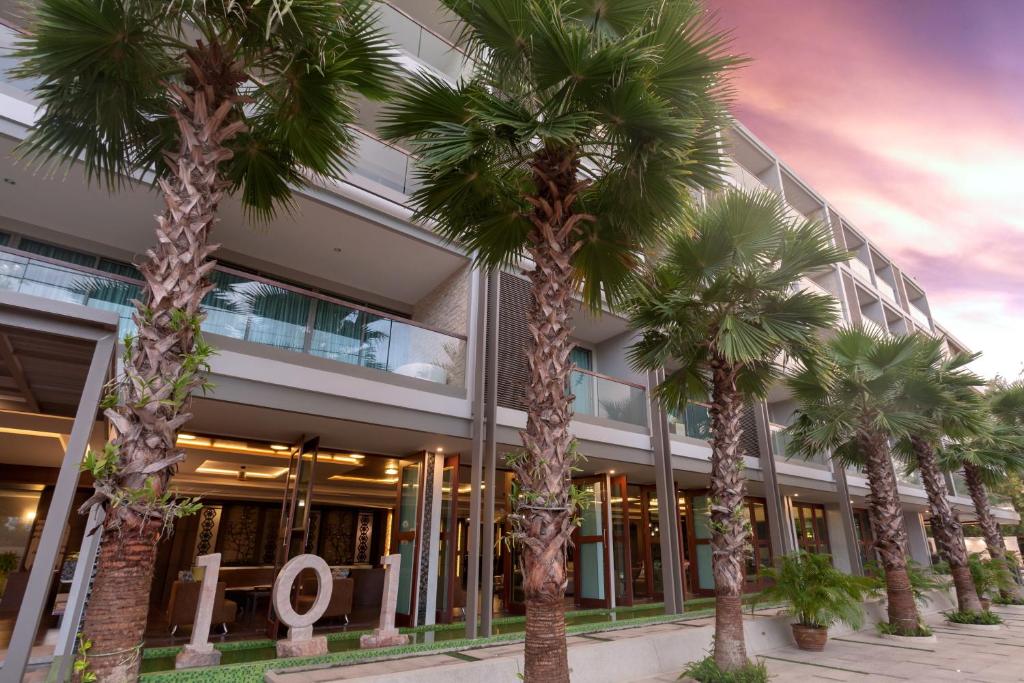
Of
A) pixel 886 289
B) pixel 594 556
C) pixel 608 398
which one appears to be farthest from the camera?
pixel 886 289

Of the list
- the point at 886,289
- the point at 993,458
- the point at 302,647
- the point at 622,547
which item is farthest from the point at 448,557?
the point at 886,289

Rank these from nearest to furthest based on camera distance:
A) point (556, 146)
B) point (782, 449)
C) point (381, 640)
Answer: point (556, 146), point (381, 640), point (782, 449)

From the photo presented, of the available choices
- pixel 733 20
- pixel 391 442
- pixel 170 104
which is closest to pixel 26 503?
pixel 391 442

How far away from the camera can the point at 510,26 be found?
513 cm

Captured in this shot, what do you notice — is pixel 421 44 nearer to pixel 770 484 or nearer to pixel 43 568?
pixel 43 568

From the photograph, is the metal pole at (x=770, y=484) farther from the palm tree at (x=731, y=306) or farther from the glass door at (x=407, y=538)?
the glass door at (x=407, y=538)

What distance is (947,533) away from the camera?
512 inches

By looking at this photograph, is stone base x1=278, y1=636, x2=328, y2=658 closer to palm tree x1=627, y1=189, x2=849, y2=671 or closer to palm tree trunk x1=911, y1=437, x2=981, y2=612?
palm tree x1=627, y1=189, x2=849, y2=671

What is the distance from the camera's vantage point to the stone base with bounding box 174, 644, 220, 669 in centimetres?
653

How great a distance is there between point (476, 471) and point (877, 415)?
8.26 metres

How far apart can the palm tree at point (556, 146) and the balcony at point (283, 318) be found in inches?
119

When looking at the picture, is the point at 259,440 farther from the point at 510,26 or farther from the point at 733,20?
the point at 733,20

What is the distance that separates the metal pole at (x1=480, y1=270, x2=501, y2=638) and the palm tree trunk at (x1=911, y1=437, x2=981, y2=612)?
10876 millimetres

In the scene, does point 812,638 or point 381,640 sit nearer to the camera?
point 381,640
